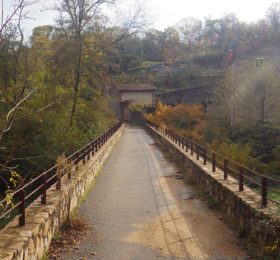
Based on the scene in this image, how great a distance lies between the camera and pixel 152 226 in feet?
34.6

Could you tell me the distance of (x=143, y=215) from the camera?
11656mm

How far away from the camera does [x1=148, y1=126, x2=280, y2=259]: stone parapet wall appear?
7.79 m

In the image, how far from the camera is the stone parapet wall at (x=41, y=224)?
6645 millimetres

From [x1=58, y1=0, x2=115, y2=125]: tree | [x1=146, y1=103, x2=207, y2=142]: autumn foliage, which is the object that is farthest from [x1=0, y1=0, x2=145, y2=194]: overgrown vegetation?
[x1=146, y1=103, x2=207, y2=142]: autumn foliage

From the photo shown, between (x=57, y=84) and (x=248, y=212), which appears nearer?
(x=248, y=212)

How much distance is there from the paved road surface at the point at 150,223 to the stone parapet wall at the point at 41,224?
602 millimetres

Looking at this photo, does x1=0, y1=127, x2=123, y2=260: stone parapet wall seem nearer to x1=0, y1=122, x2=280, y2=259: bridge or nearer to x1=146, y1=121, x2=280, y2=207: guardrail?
x1=0, y1=122, x2=280, y2=259: bridge

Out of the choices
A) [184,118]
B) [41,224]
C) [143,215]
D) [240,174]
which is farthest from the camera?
[184,118]

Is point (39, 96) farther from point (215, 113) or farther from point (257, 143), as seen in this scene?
point (215, 113)

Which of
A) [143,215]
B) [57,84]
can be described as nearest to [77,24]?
[57,84]

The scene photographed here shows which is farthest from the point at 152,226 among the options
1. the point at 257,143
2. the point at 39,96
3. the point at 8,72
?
the point at 257,143

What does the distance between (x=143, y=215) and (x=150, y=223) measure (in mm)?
838

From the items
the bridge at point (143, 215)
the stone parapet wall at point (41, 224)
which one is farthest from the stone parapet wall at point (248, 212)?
the stone parapet wall at point (41, 224)

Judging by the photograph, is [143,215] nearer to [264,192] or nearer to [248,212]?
[248,212]
